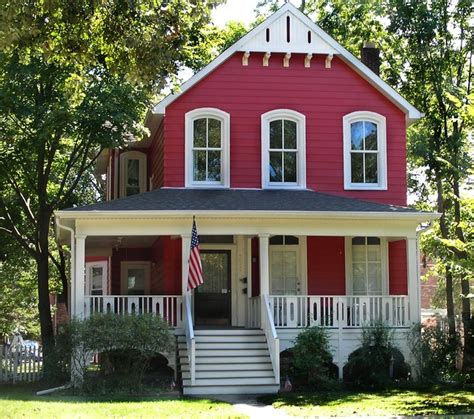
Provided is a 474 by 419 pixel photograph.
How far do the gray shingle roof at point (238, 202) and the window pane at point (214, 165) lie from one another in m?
0.59

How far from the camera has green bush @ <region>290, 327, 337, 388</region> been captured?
1739 centimetres

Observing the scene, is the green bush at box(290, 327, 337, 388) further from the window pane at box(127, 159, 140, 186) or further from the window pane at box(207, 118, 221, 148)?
the window pane at box(127, 159, 140, 186)

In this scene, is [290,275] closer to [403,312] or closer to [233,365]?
[403,312]

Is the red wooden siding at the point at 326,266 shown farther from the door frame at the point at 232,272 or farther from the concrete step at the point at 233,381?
the concrete step at the point at 233,381

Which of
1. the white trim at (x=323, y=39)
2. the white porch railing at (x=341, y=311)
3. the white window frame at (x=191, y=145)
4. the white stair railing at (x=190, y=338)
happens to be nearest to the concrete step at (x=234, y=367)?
the white stair railing at (x=190, y=338)

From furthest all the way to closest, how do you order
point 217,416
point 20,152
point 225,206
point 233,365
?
point 20,152, point 225,206, point 233,365, point 217,416

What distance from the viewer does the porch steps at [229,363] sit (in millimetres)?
16641

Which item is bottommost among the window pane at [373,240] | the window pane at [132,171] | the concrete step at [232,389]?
the concrete step at [232,389]

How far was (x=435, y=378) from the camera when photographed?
18.3m

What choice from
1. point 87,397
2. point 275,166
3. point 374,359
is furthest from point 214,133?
point 87,397

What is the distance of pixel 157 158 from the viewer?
23.2 metres

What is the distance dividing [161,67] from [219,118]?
7.73m

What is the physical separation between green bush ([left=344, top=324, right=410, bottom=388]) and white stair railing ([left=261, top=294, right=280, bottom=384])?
2048 millimetres

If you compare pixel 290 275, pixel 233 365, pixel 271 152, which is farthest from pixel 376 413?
pixel 271 152
